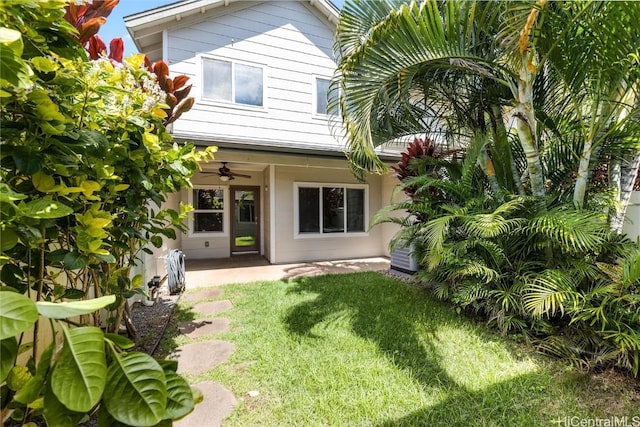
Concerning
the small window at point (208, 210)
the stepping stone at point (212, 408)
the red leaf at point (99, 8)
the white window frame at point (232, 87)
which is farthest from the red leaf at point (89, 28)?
the small window at point (208, 210)

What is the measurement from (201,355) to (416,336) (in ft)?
8.03

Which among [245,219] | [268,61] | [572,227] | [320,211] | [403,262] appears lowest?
[403,262]

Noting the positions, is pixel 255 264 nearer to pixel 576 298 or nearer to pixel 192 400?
pixel 576 298

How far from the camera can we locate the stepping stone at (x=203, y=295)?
515 cm

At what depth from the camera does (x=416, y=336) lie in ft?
11.2

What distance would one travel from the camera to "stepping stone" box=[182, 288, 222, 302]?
16.9 feet

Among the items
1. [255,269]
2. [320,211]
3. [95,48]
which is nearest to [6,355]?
[95,48]

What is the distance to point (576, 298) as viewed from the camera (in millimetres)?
2891

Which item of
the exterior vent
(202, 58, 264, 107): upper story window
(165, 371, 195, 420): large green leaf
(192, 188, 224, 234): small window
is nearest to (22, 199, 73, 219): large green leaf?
(165, 371, 195, 420): large green leaf

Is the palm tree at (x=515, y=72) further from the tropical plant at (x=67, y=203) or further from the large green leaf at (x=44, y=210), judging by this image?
the large green leaf at (x=44, y=210)

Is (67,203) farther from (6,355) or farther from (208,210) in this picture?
(208,210)

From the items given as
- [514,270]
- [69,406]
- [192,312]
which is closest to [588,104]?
[514,270]

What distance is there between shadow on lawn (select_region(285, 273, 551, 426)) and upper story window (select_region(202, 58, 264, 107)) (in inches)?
187

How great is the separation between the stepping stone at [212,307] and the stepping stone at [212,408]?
1934 millimetres
